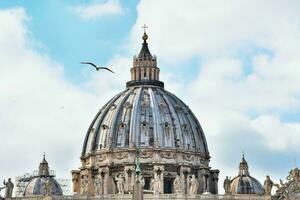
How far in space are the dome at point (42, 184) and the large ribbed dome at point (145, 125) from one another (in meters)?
8.30

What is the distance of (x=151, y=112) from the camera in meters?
157

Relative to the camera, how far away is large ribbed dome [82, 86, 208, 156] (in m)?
155

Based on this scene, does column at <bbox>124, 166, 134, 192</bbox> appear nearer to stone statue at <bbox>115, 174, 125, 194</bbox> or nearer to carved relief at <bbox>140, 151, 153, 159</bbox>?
stone statue at <bbox>115, 174, 125, 194</bbox>

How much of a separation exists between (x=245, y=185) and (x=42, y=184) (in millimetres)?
29553

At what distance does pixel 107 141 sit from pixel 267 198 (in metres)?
32.0

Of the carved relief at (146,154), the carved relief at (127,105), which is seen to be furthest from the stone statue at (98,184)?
the carved relief at (127,105)

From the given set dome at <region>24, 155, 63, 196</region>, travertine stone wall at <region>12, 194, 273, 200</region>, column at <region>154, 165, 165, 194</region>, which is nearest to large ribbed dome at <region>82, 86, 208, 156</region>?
column at <region>154, 165, 165, 194</region>

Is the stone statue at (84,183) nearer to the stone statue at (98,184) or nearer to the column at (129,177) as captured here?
the stone statue at (98,184)

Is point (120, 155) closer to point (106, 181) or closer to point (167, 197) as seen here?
point (106, 181)

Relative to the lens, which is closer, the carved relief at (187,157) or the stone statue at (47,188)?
the stone statue at (47,188)

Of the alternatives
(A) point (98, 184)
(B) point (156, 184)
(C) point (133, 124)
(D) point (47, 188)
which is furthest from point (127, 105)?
(D) point (47, 188)

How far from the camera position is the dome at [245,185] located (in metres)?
152

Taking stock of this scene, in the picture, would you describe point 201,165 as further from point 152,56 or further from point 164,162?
point 152,56

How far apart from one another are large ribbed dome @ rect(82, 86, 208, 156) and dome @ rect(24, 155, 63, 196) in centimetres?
830
